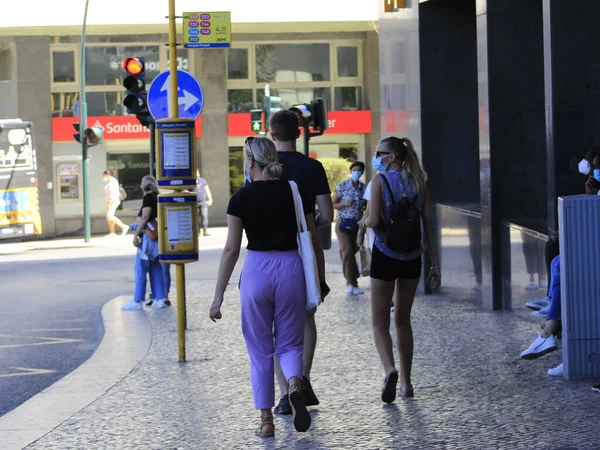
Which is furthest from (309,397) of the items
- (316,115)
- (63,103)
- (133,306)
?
(63,103)

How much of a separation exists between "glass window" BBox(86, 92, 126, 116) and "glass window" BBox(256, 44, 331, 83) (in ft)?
14.4

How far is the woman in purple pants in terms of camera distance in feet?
21.9

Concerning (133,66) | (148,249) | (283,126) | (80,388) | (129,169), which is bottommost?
(80,388)

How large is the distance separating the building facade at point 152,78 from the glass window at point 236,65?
3 centimetres

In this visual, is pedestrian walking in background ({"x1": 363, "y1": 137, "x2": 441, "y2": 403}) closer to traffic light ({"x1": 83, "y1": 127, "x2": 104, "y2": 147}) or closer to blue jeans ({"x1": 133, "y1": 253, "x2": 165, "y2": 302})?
blue jeans ({"x1": 133, "y1": 253, "x2": 165, "y2": 302})

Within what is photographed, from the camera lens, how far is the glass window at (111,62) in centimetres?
3725

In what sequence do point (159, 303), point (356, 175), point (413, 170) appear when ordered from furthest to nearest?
1. point (356, 175)
2. point (159, 303)
3. point (413, 170)

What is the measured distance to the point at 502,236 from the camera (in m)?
12.4

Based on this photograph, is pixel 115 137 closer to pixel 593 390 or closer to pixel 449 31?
pixel 449 31

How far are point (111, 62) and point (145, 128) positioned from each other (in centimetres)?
247

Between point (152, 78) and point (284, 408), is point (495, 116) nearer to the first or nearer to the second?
point (284, 408)

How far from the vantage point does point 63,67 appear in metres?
36.8

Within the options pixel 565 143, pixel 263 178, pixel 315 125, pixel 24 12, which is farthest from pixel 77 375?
pixel 24 12

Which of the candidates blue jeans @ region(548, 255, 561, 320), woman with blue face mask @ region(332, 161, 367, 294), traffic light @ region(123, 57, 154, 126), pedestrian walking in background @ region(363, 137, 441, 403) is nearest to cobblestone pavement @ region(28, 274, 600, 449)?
pedestrian walking in background @ region(363, 137, 441, 403)
